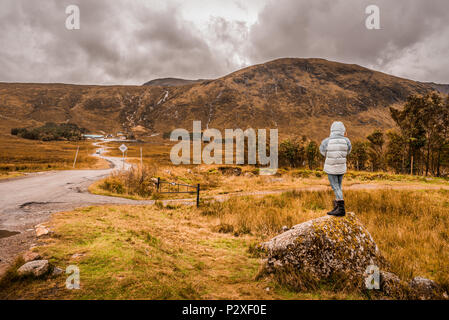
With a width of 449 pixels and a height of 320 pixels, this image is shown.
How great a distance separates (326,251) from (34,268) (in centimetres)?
534

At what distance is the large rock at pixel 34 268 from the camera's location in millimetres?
3348

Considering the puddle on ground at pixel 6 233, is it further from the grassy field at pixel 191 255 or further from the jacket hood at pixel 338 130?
the jacket hood at pixel 338 130

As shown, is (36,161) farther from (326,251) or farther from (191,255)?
(326,251)

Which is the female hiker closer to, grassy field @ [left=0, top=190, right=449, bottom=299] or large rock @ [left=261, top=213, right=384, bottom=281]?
large rock @ [left=261, top=213, right=384, bottom=281]

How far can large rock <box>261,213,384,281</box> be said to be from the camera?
417 centimetres

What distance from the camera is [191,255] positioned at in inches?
222

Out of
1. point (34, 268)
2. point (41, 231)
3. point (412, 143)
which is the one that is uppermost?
point (412, 143)

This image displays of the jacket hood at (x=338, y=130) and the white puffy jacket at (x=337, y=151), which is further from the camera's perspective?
the jacket hood at (x=338, y=130)

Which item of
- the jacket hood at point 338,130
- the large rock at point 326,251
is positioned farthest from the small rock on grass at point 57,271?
the jacket hood at point 338,130

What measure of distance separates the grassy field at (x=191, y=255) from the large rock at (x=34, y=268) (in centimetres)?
12

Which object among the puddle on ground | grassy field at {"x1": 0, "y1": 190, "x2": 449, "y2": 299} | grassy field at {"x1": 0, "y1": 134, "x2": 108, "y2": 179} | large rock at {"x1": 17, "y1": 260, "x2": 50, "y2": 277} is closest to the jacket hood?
grassy field at {"x1": 0, "y1": 190, "x2": 449, "y2": 299}

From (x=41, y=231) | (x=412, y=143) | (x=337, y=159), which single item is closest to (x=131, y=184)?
(x=41, y=231)

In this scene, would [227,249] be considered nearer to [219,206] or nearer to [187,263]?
[187,263]

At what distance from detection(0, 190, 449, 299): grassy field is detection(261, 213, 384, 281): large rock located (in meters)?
0.35
